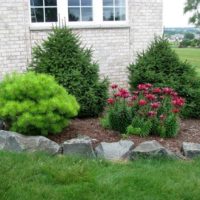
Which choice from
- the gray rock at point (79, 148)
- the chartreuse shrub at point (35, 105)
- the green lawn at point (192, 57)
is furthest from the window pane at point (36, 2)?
the green lawn at point (192, 57)

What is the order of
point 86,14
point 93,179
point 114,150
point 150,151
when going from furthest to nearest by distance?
1. point 86,14
2. point 114,150
3. point 150,151
4. point 93,179

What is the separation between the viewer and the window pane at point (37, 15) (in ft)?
32.2

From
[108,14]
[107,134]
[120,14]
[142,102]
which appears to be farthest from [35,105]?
[120,14]

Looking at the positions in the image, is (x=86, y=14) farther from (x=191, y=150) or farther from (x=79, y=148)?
(x=191, y=150)

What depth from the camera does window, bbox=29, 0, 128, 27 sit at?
9891 millimetres

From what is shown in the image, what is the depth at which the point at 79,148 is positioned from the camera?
5656mm

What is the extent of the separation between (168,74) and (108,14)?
320cm

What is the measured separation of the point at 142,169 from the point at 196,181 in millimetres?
A: 623

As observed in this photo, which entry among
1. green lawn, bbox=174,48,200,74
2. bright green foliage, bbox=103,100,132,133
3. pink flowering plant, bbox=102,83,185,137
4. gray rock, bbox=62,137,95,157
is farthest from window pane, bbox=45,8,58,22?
green lawn, bbox=174,48,200,74

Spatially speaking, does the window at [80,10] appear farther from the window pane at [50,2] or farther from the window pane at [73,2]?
the window pane at [50,2]

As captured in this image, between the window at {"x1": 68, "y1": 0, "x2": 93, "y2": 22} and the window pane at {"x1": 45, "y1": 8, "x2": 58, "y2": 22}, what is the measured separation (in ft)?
1.18

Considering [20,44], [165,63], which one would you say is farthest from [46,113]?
[20,44]

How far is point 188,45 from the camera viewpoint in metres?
45.2

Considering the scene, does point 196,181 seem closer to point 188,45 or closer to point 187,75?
point 187,75
